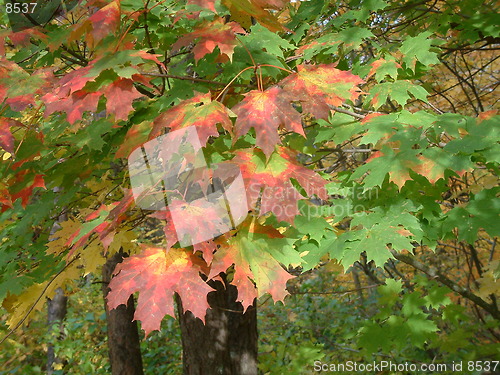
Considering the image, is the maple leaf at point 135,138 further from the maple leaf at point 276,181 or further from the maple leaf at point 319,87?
the maple leaf at point 319,87

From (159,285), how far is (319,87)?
3.66 ft

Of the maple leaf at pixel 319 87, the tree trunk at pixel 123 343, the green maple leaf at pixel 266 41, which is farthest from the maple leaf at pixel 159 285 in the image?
→ the tree trunk at pixel 123 343

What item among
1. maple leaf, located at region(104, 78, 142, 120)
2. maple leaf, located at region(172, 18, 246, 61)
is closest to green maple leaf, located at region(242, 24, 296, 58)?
maple leaf, located at region(172, 18, 246, 61)

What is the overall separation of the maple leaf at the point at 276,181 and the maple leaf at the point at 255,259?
0.21 meters

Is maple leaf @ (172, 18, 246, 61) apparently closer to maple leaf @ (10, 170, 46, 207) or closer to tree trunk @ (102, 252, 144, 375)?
maple leaf @ (10, 170, 46, 207)

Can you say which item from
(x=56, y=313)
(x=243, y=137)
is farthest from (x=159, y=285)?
(x=56, y=313)

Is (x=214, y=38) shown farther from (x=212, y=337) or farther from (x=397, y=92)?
(x=212, y=337)

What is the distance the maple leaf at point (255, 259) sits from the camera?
188 centimetres

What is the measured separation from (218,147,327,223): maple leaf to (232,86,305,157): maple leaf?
13 cm

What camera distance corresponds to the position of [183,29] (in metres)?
2.57

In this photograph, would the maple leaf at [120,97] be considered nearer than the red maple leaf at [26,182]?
Yes

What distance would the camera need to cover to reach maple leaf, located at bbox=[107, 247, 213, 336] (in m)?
1.72

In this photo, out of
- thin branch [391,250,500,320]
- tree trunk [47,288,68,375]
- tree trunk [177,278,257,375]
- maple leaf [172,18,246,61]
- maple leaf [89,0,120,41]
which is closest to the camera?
maple leaf [89,0,120,41]

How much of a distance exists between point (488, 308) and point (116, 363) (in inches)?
178
